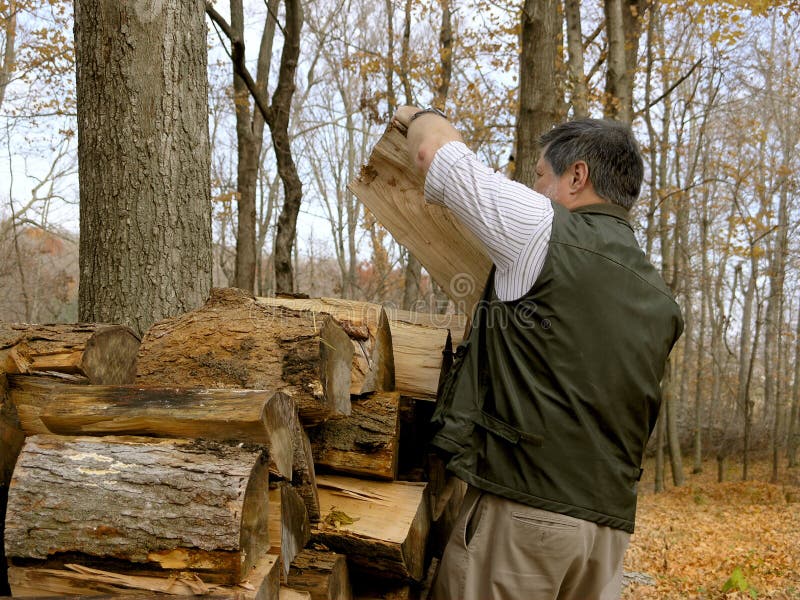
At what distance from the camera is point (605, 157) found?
2.24 meters

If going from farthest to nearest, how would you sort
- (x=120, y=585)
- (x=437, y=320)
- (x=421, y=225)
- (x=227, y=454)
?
(x=437, y=320) → (x=421, y=225) → (x=227, y=454) → (x=120, y=585)

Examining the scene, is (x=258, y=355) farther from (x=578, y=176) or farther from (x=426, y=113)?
(x=578, y=176)

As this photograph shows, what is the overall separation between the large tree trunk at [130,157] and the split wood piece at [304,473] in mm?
1557

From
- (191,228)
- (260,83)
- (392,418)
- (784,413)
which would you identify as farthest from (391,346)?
(784,413)

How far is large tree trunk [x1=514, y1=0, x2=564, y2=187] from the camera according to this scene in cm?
579

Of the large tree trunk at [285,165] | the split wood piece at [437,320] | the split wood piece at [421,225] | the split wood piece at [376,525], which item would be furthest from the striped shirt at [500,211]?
the large tree trunk at [285,165]

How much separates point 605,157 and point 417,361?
1.27 meters

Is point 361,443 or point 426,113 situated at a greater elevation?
point 426,113

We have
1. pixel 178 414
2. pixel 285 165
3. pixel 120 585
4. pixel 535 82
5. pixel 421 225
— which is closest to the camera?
pixel 120 585

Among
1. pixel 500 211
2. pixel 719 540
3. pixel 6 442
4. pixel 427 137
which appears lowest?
pixel 719 540

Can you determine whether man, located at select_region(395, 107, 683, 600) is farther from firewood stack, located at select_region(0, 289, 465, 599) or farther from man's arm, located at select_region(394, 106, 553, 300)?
firewood stack, located at select_region(0, 289, 465, 599)

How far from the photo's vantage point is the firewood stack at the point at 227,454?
1772 mm

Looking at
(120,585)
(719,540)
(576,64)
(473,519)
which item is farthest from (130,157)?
(719,540)

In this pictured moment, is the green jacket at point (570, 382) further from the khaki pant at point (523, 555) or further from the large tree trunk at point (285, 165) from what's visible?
the large tree trunk at point (285, 165)
